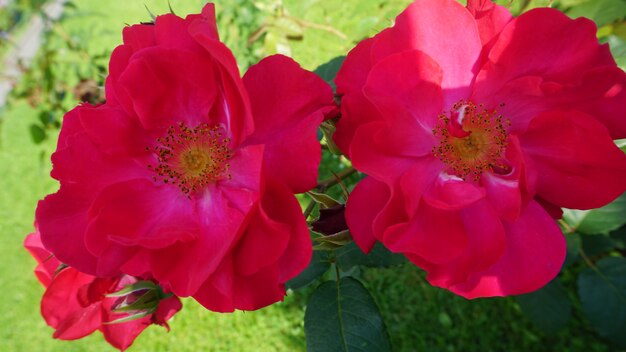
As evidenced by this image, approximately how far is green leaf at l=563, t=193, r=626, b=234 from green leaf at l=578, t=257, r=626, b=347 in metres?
0.27

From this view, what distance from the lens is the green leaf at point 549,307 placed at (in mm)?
1742

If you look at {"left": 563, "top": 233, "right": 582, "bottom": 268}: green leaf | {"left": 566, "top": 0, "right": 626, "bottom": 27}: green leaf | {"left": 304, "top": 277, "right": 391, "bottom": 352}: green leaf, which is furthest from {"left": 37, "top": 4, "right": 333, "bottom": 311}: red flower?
{"left": 563, "top": 233, "right": 582, "bottom": 268}: green leaf

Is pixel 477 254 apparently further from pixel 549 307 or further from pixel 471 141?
pixel 549 307

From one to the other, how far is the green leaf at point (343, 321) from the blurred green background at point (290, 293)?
0.65 m

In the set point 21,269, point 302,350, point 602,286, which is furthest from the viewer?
point 21,269

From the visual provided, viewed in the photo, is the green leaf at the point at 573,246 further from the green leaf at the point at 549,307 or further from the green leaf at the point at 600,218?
the green leaf at the point at 549,307

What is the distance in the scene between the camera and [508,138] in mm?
887

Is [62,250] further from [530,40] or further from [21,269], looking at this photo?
[21,269]

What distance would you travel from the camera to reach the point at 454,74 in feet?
2.88

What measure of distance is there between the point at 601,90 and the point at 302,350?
7.14 feet

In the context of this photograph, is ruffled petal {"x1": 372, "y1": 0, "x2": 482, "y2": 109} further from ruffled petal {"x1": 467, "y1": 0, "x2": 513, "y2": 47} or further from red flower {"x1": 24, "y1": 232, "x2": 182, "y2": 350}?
red flower {"x1": 24, "y1": 232, "x2": 182, "y2": 350}

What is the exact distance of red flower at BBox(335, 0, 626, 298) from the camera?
2.52ft

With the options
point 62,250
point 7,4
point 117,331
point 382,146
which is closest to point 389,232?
point 382,146

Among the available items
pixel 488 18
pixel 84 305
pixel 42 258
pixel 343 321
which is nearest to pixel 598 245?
pixel 343 321
